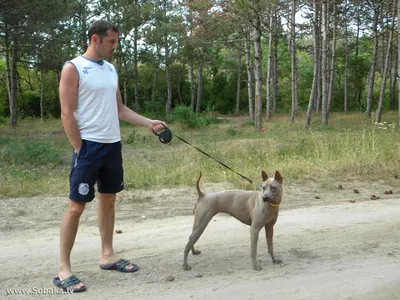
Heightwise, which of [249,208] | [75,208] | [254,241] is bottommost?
[254,241]

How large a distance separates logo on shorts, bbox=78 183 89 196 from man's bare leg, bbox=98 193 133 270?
0.36m

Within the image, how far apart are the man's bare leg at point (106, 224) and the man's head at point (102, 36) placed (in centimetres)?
145

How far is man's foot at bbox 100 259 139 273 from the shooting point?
410 centimetres

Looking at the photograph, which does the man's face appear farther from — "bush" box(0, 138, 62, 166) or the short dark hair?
"bush" box(0, 138, 62, 166)

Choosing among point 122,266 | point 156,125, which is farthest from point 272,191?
point 122,266

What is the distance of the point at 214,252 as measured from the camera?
4684 mm

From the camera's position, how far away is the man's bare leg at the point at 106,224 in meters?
4.14

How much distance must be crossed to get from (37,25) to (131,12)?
44.3 ft

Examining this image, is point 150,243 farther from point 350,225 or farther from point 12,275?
point 350,225

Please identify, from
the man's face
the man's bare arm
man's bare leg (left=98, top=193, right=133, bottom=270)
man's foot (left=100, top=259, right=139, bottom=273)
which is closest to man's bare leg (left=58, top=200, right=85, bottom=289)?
man's bare leg (left=98, top=193, right=133, bottom=270)

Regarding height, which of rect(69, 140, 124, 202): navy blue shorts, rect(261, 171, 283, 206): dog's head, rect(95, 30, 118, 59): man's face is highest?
rect(95, 30, 118, 59): man's face

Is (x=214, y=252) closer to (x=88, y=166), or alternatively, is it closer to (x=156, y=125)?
(x=156, y=125)

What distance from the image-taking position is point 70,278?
372 cm

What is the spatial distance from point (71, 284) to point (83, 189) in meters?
0.87
